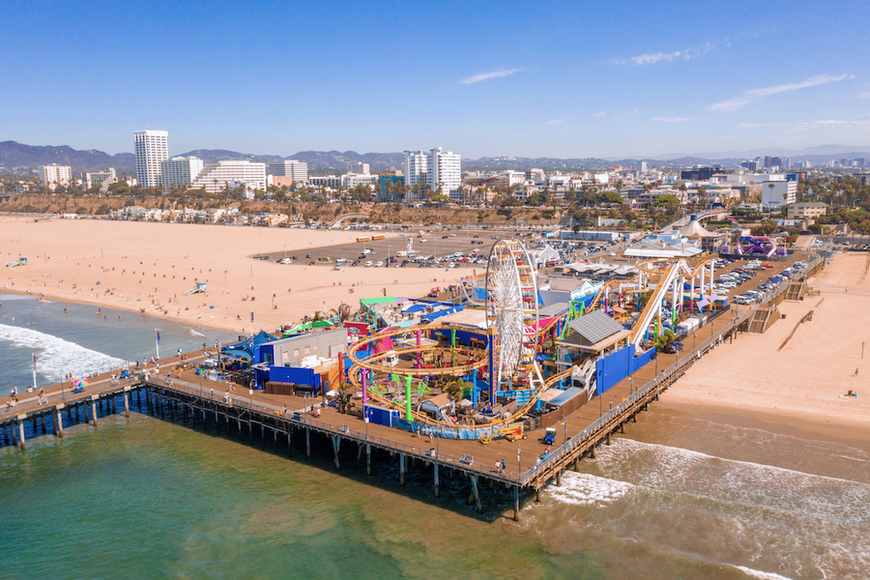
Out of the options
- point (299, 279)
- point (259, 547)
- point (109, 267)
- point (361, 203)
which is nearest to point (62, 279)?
point (109, 267)

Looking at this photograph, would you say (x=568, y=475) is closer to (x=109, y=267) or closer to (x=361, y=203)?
(x=109, y=267)

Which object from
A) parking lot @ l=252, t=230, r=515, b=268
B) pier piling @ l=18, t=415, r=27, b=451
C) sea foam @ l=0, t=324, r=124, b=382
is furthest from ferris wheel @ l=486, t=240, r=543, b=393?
parking lot @ l=252, t=230, r=515, b=268

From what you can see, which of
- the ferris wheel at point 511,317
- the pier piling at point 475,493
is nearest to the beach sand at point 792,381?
the ferris wheel at point 511,317

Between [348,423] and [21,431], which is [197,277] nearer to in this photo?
[21,431]

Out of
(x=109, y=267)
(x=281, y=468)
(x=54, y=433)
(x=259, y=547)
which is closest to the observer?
(x=259, y=547)

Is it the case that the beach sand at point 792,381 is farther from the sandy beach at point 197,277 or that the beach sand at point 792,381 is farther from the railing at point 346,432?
the sandy beach at point 197,277
